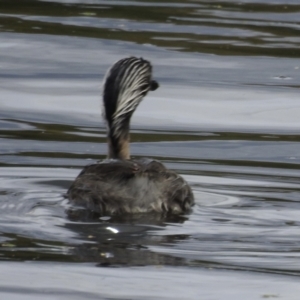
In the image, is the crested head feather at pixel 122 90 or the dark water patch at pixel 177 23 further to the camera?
the dark water patch at pixel 177 23

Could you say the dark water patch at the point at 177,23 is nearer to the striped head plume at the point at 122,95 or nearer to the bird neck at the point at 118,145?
the striped head plume at the point at 122,95

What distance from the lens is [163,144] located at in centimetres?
1265

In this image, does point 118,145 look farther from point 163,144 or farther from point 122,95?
point 163,144

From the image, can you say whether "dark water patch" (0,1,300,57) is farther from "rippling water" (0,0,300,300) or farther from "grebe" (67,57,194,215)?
"grebe" (67,57,194,215)

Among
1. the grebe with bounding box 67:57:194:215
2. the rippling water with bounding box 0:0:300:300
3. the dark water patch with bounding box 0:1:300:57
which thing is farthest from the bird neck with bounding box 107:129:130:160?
the dark water patch with bounding box 0:1:300:57

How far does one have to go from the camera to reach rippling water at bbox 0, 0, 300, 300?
7.40 m

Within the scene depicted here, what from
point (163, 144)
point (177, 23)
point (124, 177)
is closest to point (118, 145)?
point (124, 177)

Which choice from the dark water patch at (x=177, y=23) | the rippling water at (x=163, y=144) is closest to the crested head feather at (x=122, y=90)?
the rippling water at (x=163, y=144)

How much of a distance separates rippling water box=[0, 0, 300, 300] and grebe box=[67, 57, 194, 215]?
133mm

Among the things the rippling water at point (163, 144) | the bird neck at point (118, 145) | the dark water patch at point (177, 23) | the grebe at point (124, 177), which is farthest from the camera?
the dark water patch at point (177, 23)

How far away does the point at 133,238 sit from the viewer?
838 cm

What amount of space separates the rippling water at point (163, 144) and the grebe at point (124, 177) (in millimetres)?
133

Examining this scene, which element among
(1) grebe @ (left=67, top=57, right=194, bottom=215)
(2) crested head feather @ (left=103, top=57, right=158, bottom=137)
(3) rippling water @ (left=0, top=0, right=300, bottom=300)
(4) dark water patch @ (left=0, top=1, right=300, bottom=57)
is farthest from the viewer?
(4) dark water patch @ (left=0, top=1, right=300, bottom=57)

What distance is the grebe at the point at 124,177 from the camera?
8938 mm
